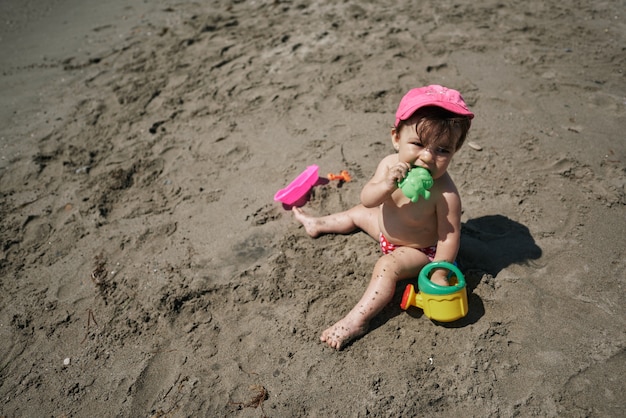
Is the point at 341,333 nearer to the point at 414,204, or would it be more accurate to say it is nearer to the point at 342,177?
the point at 414,204

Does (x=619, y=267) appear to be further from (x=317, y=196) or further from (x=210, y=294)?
(x=210, y=294)

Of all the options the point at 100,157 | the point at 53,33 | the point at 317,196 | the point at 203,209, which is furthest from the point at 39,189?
the point at 53,33

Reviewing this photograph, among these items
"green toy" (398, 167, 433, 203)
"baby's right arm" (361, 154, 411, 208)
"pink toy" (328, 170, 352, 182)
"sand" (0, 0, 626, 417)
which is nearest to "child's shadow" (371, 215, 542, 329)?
"sand" (0, 0, 626, 417)

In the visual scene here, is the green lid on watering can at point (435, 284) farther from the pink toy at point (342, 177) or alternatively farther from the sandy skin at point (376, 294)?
the pink toy at point (342, 177)

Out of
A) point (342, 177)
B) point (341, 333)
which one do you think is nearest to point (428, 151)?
point (341, 333)

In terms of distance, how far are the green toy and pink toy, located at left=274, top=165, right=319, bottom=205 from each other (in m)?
1.09

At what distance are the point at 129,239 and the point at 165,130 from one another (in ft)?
4.18

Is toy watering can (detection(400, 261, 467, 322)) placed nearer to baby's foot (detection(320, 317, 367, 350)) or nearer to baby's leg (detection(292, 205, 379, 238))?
baby's foot (detection(320, 317, 367, 350))

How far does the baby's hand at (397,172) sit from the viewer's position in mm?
2088

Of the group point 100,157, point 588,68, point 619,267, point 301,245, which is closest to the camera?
point 619,267

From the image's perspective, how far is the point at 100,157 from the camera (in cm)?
369

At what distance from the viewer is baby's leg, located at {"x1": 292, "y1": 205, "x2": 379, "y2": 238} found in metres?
2.71

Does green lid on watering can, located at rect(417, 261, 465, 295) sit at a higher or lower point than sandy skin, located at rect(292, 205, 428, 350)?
higher

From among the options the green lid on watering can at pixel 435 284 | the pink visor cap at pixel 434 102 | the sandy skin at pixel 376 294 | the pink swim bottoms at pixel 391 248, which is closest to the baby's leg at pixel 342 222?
the pink swim bottoms at pixel 391 248
